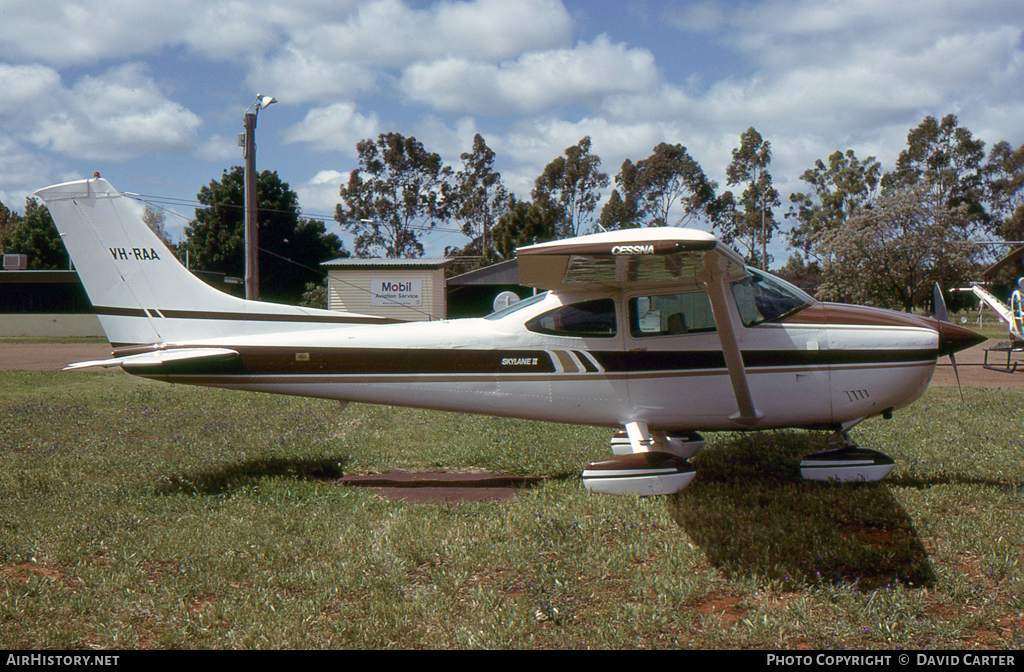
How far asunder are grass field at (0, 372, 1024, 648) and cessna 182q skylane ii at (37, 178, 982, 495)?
0.66 meters

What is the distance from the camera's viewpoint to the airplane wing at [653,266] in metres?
4.28

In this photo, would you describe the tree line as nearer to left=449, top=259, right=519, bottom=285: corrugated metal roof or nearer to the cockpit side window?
left=449, top=259, right=519, bottom=285: corrugated metal roof

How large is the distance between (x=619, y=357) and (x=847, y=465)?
216 centimetres

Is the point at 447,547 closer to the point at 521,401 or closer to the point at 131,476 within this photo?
the point at 521,401

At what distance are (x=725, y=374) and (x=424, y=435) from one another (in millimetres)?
4231

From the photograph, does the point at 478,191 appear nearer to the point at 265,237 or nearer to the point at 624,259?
the point at 265,237

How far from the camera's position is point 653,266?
5.37 meters

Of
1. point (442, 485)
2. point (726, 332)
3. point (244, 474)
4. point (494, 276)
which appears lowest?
point (442, 485)

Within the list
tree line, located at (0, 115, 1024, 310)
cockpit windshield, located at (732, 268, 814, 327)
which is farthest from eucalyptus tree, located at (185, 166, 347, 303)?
cockpit windshield, located at (732, 268, 814, 327)

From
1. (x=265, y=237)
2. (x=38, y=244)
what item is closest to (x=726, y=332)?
(x=265, y=237)

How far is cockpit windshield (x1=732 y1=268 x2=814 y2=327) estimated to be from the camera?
19.3 feet

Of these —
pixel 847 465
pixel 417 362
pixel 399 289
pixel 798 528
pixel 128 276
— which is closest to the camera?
pixel 798 528

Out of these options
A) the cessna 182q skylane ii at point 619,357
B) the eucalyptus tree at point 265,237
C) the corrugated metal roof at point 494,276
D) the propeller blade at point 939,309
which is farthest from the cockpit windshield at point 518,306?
the eucalyptus tree at point 265,237
